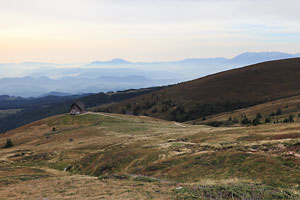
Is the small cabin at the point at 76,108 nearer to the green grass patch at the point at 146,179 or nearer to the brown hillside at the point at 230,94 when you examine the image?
the brown hillside at the point at 230,94

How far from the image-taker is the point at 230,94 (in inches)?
6599

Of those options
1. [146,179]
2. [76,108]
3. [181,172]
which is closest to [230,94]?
[76,108]

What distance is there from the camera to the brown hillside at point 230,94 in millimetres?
150250

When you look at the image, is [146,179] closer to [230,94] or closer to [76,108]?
[76,108]

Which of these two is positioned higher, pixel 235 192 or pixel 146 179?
pixel 235 192

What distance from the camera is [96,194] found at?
2042 centimetres

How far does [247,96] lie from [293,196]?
151241 mm

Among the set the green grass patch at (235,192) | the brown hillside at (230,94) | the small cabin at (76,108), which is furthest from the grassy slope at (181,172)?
the brown hillside at (230,94)

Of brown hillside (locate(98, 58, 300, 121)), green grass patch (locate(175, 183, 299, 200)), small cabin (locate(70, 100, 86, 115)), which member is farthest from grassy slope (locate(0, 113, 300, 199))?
brown hillside (locate(98, 58, 300, 121))

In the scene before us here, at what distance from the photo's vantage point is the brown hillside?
493 feet

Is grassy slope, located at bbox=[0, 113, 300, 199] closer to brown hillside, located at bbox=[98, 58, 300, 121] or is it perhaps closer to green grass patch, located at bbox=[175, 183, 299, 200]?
green grass patch, located at bbox=[175, 183, 299, 200]

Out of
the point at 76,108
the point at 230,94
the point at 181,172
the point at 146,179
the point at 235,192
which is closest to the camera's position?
the point at 235,192

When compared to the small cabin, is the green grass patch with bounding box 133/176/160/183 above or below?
below

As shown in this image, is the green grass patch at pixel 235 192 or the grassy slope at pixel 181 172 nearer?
the green grass patch at pixel 235 192
